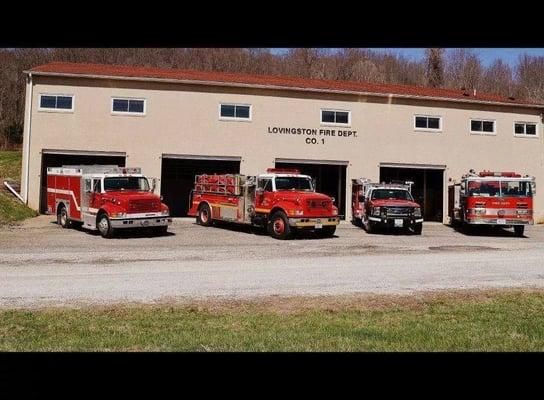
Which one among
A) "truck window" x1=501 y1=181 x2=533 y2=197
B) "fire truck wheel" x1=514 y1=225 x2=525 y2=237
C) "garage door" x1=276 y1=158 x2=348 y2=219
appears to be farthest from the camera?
"garage door" x1=276 y1=158 x2=348 y2=219

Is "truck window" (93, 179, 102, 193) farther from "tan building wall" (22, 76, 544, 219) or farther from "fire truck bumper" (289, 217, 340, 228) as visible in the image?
"tan building wall" (22, 76, 544, 219)

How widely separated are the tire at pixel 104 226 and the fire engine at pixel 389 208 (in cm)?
954

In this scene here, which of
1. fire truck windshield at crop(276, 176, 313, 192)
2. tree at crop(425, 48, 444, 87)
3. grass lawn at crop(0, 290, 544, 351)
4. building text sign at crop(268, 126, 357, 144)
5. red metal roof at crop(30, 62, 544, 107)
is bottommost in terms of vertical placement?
grass lawn at crop(0, 290, 544, 351)

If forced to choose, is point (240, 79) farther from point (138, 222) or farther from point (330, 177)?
point (138, 222)

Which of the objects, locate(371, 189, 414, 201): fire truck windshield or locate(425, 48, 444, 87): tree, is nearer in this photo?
locate(371, 189, 414, 201): fire truck windshield

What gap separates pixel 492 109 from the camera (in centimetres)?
3016

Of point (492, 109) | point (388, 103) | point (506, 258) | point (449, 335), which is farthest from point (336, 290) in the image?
point (492, 109)

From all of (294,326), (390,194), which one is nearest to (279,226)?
(390,194)

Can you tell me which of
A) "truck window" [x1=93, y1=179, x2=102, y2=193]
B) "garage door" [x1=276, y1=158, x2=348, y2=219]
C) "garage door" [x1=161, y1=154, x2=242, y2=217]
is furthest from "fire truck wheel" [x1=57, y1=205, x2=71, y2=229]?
"garage door" [x1=276, y1=158, x2=348, y2=219]

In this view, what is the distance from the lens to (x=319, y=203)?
760 inches

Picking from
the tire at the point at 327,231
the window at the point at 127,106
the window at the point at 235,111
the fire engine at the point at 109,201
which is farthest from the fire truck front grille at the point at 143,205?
the window at the point at 235,111

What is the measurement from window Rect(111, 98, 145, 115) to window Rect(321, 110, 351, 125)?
862cm

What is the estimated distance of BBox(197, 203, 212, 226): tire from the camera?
74.8 ft
